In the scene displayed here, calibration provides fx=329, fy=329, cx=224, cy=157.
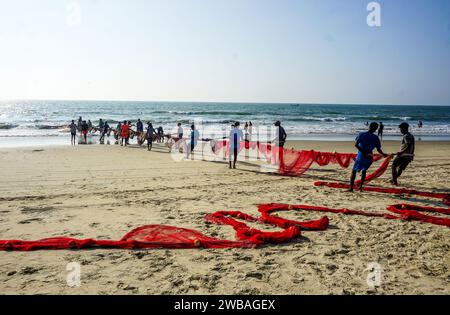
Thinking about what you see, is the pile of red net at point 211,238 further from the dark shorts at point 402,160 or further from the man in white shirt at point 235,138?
the man in white shirt at point 235,138

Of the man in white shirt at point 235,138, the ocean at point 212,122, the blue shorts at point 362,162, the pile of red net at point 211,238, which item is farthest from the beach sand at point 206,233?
the ocean at point 212,122

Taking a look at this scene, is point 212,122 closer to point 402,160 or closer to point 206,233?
point 402,160

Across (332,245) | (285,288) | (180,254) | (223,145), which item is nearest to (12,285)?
(180,254)

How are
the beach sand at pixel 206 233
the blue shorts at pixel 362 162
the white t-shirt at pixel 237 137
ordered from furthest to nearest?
the white t-shirt at pixel 237 137 → the blue shorts at pixel 362 162 → the beach sand at pixel 206 233

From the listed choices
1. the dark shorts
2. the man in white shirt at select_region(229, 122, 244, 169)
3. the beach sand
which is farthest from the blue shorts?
the man in white shirt at select_region(229, 122, 244, 169)

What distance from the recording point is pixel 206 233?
5.78m

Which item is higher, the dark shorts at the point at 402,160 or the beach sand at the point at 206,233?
the dark shorts at the point at 402,160

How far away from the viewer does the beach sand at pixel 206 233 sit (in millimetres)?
4082

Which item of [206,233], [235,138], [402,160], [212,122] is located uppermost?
[212,122]

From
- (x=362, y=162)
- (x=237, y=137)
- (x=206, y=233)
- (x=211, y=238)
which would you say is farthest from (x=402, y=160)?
(x=211, y=238)

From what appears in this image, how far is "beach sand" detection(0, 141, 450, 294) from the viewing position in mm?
4082

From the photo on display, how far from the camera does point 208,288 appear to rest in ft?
13.1

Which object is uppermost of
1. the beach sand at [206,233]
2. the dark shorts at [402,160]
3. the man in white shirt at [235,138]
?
the man in white shirt at [235,138]
